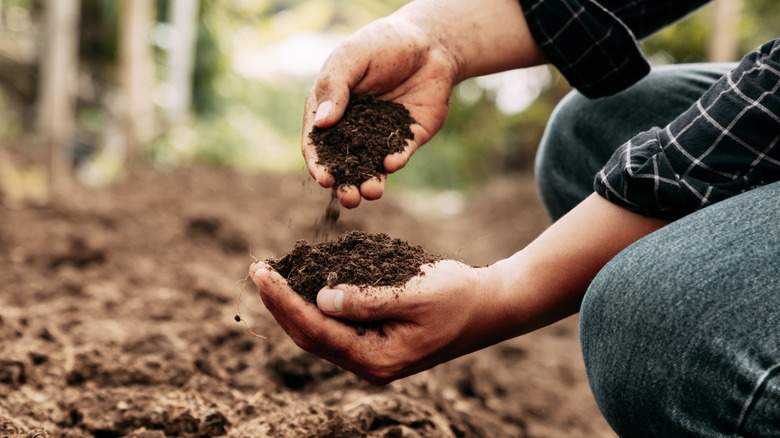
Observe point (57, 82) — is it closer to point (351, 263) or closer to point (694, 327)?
point (351, 263)

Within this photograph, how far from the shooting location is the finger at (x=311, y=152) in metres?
1.45

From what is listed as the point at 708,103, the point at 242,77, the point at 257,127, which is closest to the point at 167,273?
the point at 708,103

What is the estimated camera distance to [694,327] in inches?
42.3

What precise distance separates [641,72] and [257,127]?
1197 centimetres

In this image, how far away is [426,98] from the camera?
171 cm

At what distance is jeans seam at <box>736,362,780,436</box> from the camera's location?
0.99 metres

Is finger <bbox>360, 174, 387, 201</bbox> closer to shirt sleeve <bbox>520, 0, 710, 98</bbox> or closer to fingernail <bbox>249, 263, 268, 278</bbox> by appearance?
fingernail <bbox>249, 263, 268, 278</bbox>

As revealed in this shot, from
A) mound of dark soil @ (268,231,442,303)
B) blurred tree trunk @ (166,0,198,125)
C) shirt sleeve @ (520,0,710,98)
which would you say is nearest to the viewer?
mound of dark soil @ (268,231,442,303)

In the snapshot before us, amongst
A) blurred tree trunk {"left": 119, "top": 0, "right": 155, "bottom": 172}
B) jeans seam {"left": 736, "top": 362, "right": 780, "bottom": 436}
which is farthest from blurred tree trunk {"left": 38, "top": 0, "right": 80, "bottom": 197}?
jeans seam {"left": 736, "top": 362, "right": 780, "bottom": 436}

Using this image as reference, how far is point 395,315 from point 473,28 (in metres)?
0.79

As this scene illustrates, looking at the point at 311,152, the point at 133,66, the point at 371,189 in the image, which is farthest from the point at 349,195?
the point at 133,66

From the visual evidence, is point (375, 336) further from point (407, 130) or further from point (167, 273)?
point (167, 273)

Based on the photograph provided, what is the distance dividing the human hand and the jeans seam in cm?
77

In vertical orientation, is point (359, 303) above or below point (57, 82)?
above
